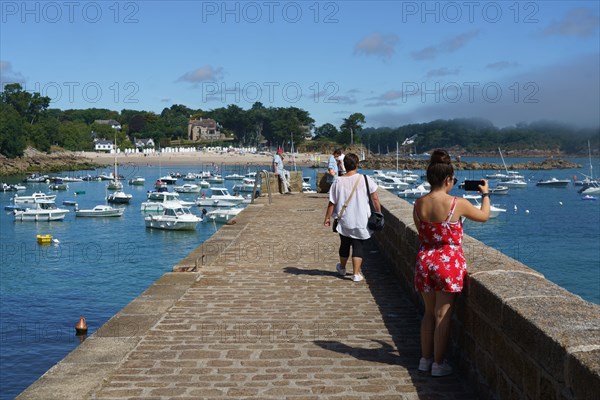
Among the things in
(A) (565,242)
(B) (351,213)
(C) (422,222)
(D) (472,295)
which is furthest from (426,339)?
(A) (565,242)

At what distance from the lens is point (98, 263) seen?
42.0m

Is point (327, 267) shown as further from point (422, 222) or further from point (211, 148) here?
point (211, 148)

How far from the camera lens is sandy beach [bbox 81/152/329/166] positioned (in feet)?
584

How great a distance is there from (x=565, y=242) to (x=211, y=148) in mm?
153491

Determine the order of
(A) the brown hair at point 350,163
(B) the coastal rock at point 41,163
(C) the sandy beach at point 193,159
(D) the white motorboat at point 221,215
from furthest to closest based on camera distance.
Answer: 1. (C) the sandy beach at point 193,159
2. (B) the coastal rock at point 41,163
3. (D) the white motorboat at point 221,215
4. (A) the brown hair at point 350,163

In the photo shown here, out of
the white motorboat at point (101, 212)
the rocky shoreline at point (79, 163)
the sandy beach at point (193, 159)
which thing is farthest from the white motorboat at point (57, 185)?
the sandy beach at point (193, 159)

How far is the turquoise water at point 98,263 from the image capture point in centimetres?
2488

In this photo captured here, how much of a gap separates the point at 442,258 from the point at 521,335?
1.29 m

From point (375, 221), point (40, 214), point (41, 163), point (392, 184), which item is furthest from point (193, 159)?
point (375, 221)

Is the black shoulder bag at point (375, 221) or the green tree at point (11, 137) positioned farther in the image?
the green tree at point (11, 137)

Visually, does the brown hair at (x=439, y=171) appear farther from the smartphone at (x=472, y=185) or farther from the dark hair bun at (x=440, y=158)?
the smartphone at (x=472, y=185)

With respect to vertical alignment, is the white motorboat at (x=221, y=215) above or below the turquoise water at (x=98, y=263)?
above

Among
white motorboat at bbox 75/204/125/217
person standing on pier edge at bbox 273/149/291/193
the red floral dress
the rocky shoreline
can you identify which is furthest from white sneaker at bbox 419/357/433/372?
the rocky shoreline

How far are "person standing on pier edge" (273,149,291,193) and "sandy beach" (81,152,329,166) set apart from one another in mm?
143457
